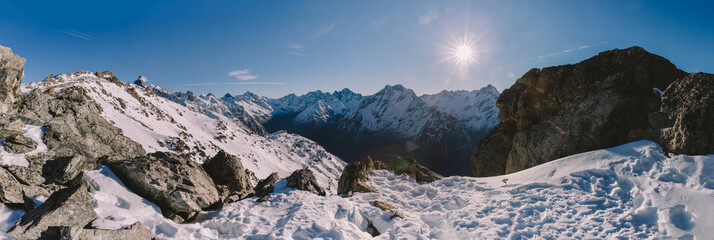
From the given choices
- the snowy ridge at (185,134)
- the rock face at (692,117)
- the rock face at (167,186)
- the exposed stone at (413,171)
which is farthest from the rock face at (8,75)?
the snowy ridge at (185,134)

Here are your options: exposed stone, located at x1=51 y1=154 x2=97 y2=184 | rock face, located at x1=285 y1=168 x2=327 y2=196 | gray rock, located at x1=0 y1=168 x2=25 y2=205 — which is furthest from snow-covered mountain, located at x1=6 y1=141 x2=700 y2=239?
exposed stone, located at x1=51 y1=154 x2=97 y2=184

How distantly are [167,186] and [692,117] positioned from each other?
85.3 feet

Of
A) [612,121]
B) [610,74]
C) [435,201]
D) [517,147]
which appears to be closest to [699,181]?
[612,121]

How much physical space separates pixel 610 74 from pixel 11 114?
4057 centimetres

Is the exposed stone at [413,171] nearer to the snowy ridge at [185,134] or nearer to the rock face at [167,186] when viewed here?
the rock face at [167,186]

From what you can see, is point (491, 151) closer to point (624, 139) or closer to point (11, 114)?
point (624, 139)

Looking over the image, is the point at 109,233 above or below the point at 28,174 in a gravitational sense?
below

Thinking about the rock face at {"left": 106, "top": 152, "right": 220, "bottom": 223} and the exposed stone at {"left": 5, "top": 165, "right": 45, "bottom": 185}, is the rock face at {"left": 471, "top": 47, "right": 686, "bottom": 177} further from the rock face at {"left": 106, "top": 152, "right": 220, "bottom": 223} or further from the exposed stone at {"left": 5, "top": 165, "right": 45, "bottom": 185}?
the exposed stone at {"left": 5, "top": 165, "right": 45, "bottom": 185}

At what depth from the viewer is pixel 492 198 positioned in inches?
590

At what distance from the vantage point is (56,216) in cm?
839

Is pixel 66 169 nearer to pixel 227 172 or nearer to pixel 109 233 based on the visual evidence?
pixel 109 233

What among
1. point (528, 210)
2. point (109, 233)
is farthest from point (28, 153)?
point (528, 210)

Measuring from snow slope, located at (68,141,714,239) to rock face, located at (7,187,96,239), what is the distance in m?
0.55

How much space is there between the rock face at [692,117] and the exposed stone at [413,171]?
45.4 feet
